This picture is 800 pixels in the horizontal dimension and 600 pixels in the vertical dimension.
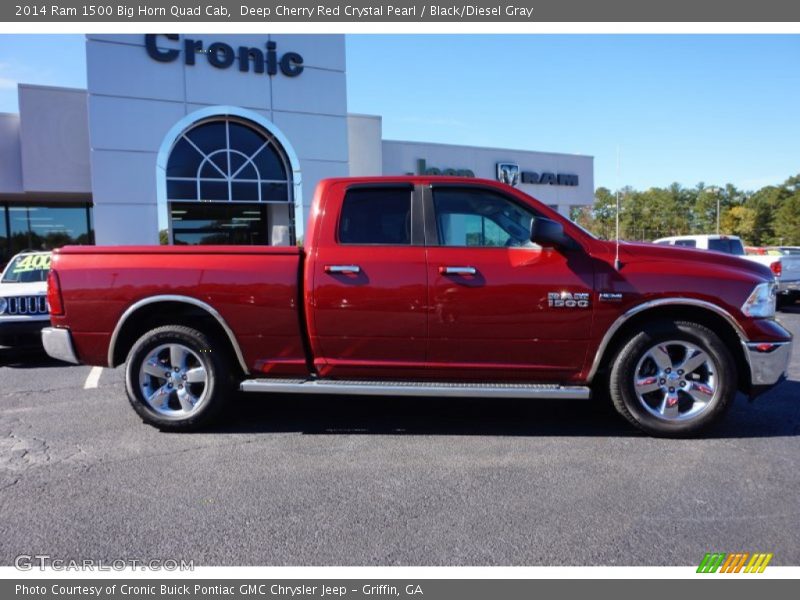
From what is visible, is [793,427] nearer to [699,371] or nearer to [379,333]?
[699,371]

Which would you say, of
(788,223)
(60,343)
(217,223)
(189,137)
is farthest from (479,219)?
(788,223)

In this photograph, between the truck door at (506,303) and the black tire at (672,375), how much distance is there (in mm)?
353

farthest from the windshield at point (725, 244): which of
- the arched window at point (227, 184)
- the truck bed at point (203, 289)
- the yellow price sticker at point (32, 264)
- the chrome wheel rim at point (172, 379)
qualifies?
the yellow price sticker at point (32, 264)

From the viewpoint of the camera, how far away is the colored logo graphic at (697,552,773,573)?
291cm

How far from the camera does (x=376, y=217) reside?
16.0 ft

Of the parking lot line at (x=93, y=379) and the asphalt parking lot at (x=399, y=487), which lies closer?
the asphalt parking lot at (x=399, y=487)

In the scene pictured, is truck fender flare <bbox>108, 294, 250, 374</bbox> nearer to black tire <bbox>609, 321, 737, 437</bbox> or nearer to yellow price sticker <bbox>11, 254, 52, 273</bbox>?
black tire <bbox>609, 321, 737, 437</bbox>

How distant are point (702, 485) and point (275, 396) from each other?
3.98m

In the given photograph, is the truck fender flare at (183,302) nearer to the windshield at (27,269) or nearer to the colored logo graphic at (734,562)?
the colored logo graphic at (734,562)

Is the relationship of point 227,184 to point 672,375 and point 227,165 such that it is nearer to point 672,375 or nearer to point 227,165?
point 227,165

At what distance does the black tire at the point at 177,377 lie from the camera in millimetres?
4852

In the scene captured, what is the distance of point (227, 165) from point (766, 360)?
14903 mm

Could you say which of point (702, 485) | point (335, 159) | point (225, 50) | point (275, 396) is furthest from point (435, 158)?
point (702, 485)

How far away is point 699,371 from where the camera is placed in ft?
15.5
